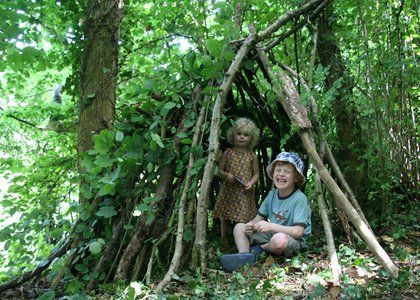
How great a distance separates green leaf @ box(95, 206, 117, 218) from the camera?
337 cm

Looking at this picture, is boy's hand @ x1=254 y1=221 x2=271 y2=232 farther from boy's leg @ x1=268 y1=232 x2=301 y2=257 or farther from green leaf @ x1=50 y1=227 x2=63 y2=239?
green leaf @ x1=50 y1=227 x2=63 y2=239

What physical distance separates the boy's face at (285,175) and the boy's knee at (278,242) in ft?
1.47

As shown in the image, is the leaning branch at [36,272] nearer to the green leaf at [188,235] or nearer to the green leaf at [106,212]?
the green leaf at [106,212]

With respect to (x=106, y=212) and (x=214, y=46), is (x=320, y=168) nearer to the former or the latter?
(x=214, y=46)

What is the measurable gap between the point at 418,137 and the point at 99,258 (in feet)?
9.32

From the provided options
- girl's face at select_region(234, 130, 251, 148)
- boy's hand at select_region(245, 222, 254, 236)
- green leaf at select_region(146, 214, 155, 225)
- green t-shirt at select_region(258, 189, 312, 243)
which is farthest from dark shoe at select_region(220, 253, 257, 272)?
girl's face at select_region(234, 130, 251, 148)

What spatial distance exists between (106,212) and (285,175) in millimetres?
1367

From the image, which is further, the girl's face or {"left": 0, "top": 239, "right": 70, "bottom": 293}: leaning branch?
the girl's face

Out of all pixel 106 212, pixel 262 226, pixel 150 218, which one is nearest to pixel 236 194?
pixel 262 226

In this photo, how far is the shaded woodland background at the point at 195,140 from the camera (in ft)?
10.6

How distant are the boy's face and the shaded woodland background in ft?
0.50

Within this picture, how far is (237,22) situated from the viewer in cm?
472

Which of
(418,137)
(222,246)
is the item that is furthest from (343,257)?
(418,137)

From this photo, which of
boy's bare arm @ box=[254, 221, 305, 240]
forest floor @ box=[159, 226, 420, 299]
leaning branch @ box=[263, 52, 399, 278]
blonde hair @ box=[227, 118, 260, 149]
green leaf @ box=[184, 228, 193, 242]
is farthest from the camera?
blonde hair @ box=[227, 118, 260, 149]
